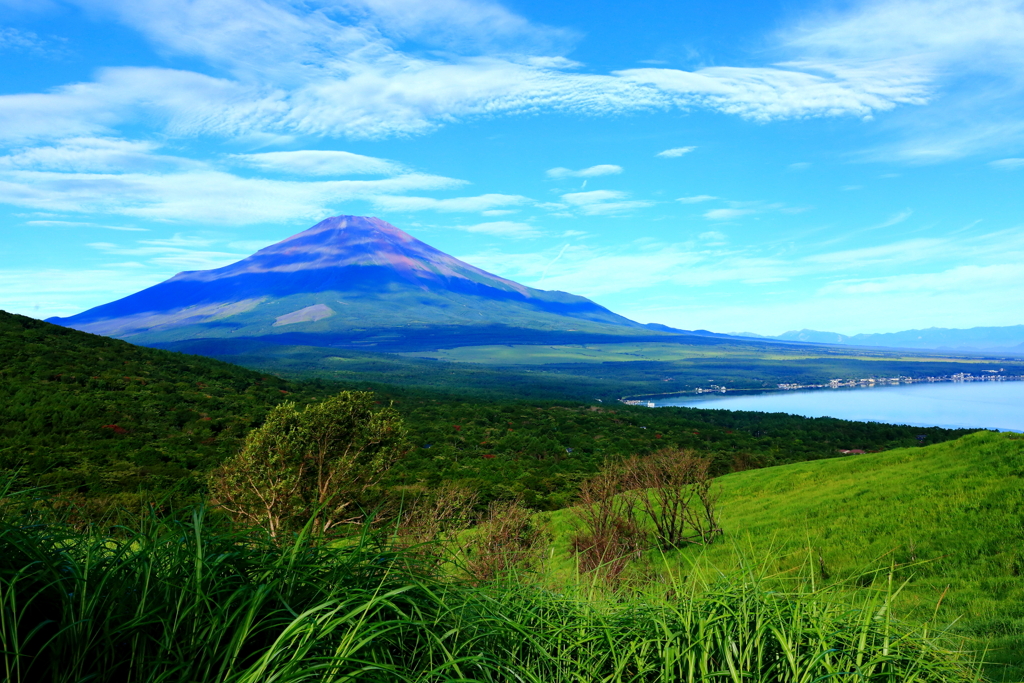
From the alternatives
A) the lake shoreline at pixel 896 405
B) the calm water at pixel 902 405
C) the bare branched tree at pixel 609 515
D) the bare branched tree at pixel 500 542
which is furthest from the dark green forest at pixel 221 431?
the calm water at pixel 902 405

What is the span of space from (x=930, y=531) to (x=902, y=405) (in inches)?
6934

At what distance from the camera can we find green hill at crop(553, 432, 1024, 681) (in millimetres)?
7691

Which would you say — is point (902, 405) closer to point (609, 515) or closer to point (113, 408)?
point (609, 515)

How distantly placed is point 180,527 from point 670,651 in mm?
2959

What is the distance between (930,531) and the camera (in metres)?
11.7

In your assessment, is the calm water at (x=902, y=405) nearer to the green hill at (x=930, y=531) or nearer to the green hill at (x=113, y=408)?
the green hill at (x=113, y=408)

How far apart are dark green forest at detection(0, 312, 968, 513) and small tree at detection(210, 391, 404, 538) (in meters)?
1.57

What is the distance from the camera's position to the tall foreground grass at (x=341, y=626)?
2451 mm

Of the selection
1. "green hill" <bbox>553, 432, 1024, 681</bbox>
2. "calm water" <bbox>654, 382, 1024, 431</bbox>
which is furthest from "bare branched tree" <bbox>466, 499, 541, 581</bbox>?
"calm water" <bbox>654, 382, 1024, 431</bbox>

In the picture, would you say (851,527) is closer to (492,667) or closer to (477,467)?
(492,667)

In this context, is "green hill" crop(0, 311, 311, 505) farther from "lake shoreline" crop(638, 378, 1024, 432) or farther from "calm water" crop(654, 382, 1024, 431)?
"calm water" crop(654, 382, 1024, 431)

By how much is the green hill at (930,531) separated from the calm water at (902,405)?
108364 millimetres

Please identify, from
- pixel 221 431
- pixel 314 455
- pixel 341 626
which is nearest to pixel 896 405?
pixel 221 431

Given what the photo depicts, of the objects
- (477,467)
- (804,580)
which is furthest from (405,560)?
(477,467)
